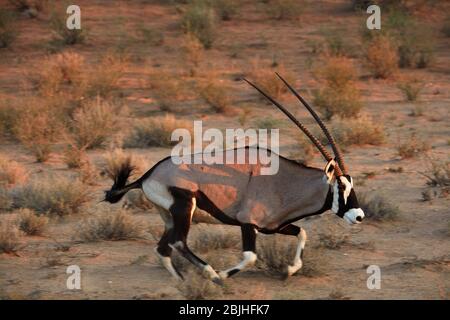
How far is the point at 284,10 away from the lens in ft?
74.5

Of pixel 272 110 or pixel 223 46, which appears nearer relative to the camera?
pixel 272 110

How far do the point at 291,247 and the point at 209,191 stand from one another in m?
1.02

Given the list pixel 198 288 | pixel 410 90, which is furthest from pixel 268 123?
pixel 198 288

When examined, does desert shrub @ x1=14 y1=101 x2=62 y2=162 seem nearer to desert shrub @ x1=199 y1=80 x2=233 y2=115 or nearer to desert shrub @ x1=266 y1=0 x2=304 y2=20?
desert shrub @ x1=199 y1=80 x2=233 y2=115

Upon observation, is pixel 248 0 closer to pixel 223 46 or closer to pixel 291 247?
pixel 223 46

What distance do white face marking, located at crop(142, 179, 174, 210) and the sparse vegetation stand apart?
24.8ft

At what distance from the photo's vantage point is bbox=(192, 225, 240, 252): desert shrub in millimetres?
8328

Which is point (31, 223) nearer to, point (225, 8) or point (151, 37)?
point (151, 37)

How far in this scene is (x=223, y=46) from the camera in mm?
20562

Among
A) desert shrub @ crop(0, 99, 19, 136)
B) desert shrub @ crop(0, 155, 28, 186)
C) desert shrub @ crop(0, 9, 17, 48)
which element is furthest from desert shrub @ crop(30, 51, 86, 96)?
desert shrub @ crop(0, 155, 28, 186)

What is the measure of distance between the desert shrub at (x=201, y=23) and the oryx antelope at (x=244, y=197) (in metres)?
A: 13.0

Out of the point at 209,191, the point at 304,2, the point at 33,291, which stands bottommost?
the point at 33,291

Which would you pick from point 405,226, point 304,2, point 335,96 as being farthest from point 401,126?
point 304,2

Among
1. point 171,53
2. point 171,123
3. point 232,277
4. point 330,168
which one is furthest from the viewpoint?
point 171,53
